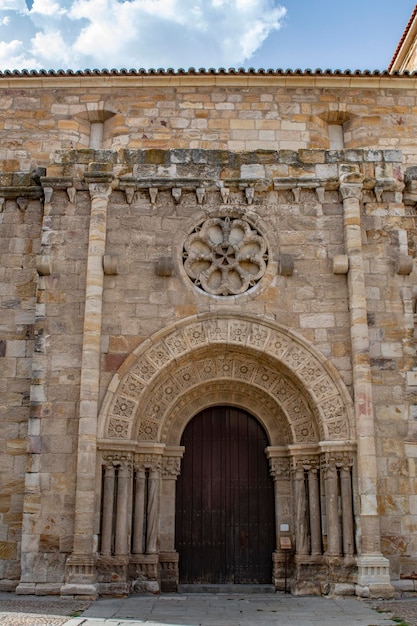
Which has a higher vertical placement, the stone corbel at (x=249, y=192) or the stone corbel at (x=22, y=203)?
the stone corbel at (x=22, y=203)

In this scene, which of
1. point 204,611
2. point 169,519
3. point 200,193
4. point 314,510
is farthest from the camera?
point 200,193

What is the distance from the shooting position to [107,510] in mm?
9750

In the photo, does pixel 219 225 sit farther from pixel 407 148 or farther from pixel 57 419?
pixel 407 148

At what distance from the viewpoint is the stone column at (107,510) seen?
9.66m

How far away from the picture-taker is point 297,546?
1014 centimetres

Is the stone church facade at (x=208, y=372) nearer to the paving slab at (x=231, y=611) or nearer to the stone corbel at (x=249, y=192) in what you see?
the stone corbel at (x=249, y=192)

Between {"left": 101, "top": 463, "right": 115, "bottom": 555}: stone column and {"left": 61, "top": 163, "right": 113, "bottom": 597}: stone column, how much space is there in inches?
8.4

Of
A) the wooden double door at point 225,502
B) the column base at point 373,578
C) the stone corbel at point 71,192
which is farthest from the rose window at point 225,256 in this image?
the column base at point 373,578

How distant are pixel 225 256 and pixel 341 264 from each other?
6.00 ft

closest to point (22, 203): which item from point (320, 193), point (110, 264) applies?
point (110, 264)

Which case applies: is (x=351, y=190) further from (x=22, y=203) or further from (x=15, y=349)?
(x=15, y=349)

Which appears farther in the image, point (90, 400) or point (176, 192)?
point (176, 192)

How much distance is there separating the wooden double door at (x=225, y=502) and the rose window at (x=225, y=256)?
2.08 meters

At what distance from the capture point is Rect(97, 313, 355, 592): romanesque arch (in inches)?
390
